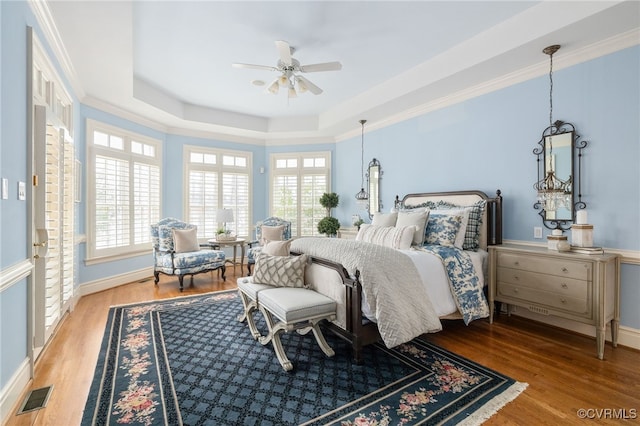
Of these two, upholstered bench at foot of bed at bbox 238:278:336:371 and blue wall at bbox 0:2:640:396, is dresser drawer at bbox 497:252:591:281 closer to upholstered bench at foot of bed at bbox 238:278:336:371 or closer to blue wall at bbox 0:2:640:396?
blue wall at bbox 0:2:640:396

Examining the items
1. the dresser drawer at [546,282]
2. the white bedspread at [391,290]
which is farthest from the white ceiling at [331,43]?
the white bedspread at [391,290]

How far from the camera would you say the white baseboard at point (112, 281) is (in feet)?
14.5

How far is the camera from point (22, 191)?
7.13 ft

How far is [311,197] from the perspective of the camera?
684 cm

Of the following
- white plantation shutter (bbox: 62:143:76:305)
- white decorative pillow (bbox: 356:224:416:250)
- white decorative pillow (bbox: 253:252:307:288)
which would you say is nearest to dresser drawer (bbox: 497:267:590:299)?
white decorative pillow (bbox: 356:224:416:250)

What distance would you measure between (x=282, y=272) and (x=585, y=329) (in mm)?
3032

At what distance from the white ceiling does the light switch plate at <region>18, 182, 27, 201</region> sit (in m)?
1.53

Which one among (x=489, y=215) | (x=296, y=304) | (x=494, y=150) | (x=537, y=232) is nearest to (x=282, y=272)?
(x=296, y=304)

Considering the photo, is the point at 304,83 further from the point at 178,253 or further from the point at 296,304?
the point at 178,253

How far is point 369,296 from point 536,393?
1.27m

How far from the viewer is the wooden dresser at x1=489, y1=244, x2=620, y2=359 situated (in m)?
2.58

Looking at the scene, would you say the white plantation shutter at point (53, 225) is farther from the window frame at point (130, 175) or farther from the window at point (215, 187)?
the window at point (215, 187)

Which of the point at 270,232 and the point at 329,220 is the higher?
the point at 329,220

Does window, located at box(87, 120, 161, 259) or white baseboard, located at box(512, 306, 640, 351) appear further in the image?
window, located at box(87, 120, 161, 259)
